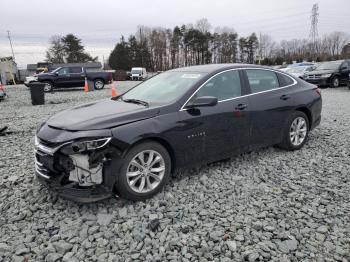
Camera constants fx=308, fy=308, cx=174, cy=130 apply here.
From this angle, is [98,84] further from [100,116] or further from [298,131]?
[100,116]

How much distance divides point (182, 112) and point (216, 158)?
0.91 meters

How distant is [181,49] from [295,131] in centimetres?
6890

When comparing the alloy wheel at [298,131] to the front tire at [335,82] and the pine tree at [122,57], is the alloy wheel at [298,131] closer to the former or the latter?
the front tire at [335,82]

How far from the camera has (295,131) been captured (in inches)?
215

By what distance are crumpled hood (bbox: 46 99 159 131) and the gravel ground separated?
944mm

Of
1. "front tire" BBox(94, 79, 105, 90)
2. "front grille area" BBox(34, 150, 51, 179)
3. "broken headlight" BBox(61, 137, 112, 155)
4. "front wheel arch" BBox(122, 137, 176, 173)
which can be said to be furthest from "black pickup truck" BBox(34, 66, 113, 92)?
"broken headlight" BBox(61, 137, 112, 155)

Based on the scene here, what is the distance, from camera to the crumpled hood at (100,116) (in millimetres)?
3470

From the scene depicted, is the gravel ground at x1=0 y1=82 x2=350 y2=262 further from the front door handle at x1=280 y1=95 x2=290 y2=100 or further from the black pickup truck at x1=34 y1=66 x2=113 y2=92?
the black pickup truck at x1=34 y1=66 x2=113 y2=92

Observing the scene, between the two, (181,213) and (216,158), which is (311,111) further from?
(181,213)

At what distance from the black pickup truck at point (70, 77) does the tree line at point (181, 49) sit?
41.4 meters

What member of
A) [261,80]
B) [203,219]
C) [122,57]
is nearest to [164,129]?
[203,219]

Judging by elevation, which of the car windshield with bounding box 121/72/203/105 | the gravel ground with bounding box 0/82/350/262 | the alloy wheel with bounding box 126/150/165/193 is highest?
the car windshield with bounding box 121/72/203/105

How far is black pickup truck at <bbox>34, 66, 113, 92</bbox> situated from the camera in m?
20.1

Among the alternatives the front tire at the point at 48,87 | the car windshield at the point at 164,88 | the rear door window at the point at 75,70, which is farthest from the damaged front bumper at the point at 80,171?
the rear door window at the point at 75,70
